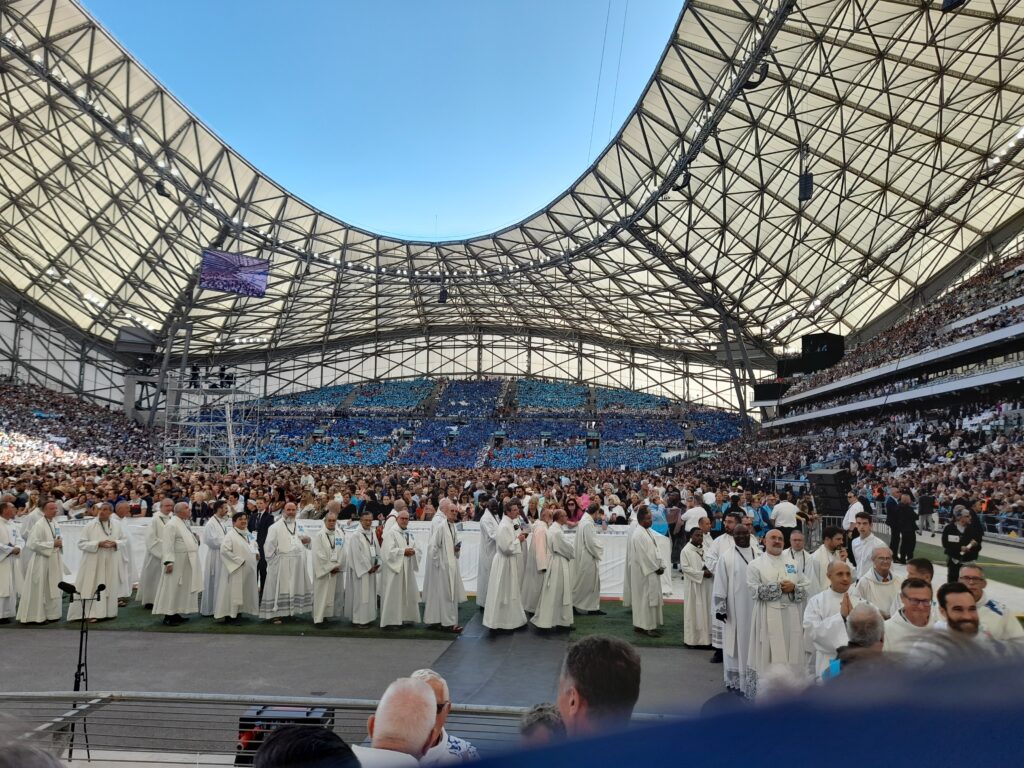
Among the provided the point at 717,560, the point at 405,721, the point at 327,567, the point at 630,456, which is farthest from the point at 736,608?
the point at 630,456

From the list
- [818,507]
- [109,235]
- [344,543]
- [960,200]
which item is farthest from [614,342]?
[344,543]

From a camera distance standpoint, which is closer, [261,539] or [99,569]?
[99,569]

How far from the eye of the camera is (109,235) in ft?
130

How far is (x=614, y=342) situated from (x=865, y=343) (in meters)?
23.5

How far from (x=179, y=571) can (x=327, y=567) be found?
2431 mm

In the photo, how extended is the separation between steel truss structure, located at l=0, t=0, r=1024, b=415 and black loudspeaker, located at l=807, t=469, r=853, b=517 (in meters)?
13.1

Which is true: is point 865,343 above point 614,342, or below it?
below

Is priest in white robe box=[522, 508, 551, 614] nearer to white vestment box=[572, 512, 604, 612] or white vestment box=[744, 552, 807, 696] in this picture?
white vestment box=[572, 512, 604, 612]

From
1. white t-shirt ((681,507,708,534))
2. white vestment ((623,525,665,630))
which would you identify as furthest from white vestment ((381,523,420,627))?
white t-shirt ((681,507,708,534))

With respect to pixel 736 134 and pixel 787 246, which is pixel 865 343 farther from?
pixel 736 134

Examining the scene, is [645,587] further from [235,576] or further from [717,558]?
[235,576]

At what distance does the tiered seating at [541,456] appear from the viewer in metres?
52.4

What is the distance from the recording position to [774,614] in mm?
7270

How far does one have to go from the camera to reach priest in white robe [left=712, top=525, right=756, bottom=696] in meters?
7.53
